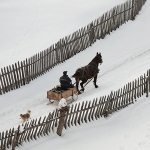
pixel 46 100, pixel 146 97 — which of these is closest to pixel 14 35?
pixel 46 100

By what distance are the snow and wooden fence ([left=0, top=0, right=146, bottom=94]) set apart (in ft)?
1.03

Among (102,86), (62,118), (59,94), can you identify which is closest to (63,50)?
(102,86)

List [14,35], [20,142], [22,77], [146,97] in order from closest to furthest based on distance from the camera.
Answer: [20,142], [146,97], [22,77], [14,35]

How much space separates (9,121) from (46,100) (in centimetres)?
214

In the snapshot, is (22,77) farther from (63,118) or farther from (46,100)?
(63,118)

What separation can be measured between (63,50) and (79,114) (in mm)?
7294

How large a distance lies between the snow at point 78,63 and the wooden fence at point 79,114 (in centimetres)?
21

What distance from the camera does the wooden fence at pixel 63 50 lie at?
15383 mm

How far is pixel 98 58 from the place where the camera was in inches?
589

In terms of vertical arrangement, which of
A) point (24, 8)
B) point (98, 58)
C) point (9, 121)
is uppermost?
point (24, 8)

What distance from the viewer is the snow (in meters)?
10.8

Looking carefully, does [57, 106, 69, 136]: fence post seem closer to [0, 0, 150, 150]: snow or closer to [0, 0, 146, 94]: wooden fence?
[0, 0, 150, 150]: snow

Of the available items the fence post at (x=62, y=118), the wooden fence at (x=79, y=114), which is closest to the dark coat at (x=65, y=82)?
the wooden fence at (x=79, y=114)

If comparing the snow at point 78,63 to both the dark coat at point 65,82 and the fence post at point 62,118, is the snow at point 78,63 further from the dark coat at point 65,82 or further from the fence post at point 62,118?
the dark coat at point 65,82
